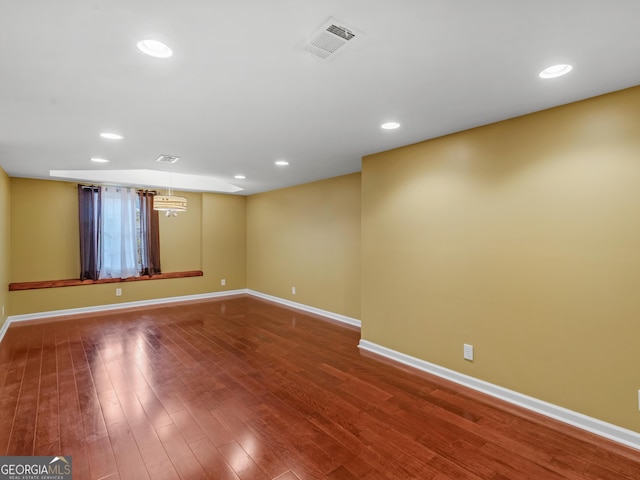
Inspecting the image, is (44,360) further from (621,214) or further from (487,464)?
(621,214)

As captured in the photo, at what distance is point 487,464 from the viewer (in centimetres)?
198

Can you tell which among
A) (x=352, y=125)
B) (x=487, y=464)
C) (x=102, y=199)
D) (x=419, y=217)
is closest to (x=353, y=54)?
(x=352, y=125)

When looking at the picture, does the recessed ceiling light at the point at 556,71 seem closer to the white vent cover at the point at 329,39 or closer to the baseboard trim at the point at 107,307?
the white vent cover at the point at 329,39

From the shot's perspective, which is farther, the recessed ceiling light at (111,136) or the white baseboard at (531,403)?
the recessed ceiling light at (111,136)

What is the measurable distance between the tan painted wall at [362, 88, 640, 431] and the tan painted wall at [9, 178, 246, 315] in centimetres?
478

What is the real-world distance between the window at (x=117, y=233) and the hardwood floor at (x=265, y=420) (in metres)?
1.96

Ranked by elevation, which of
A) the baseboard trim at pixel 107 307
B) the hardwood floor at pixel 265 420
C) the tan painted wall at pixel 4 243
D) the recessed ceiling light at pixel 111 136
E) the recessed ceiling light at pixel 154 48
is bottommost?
the hardwood floor at pixel 265 420

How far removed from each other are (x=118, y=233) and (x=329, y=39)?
234 inches

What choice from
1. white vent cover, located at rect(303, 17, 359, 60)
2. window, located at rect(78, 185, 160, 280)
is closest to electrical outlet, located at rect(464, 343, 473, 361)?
white vent cover, located at rect(303, 17, 359, 60)

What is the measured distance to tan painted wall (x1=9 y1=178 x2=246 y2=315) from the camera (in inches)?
205

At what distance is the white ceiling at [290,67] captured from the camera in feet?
4.63

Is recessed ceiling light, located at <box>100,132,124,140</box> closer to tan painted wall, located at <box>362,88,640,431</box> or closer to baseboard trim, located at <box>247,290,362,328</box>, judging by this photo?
tan painted wall, located at <box>362,88,640,431</box>

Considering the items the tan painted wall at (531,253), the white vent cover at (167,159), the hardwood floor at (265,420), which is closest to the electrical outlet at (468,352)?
the tan painted wall at (531,253)

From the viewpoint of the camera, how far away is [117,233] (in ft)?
19.6
